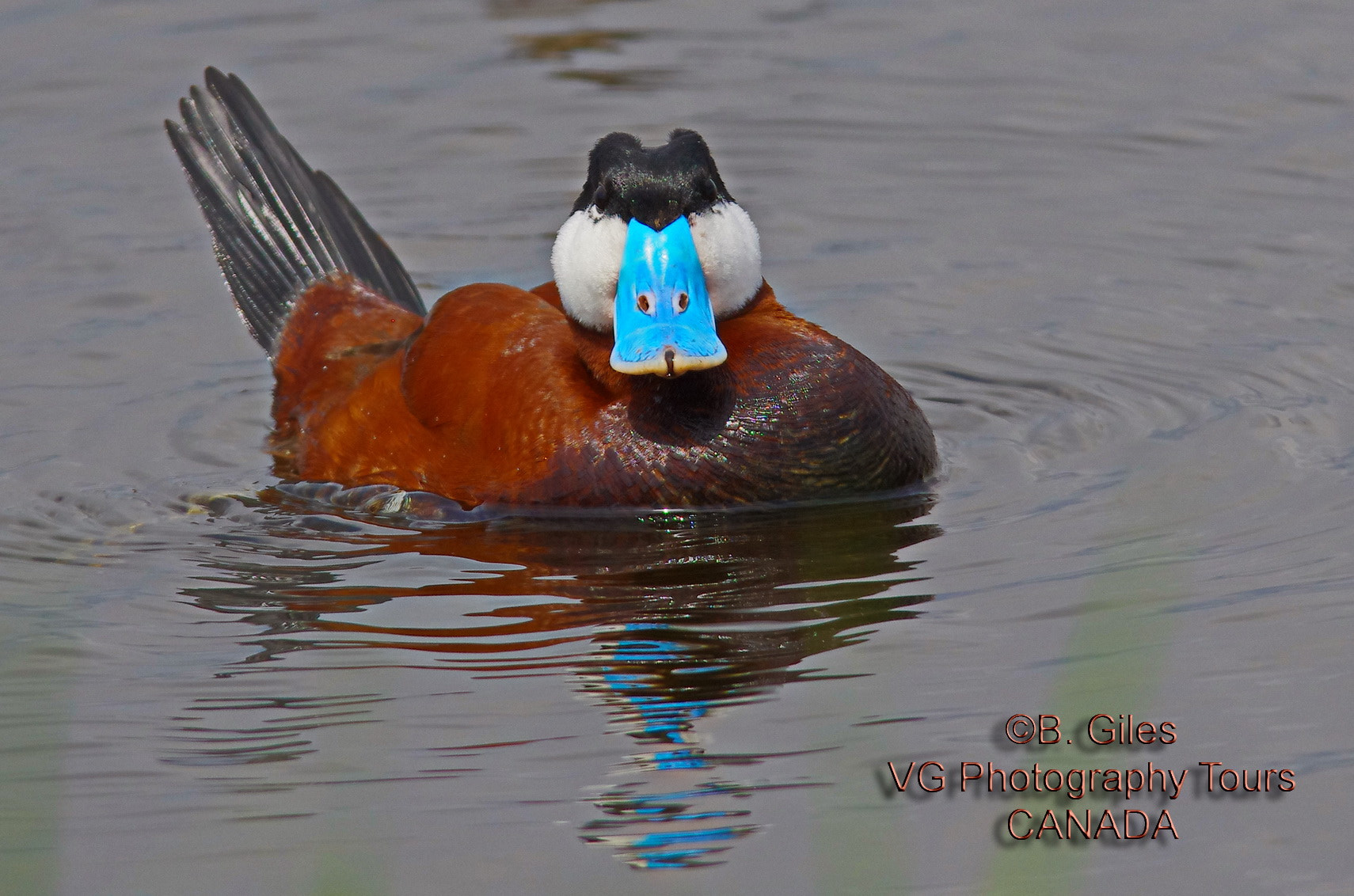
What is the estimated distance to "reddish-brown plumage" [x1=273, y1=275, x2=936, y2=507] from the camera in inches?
224

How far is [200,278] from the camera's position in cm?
845

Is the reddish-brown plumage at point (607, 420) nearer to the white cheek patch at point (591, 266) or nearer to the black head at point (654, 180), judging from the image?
the white cheek patch at point (591, 266)

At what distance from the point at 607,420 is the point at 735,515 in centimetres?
49

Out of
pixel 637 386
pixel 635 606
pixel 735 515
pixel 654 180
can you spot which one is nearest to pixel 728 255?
pixel 654 180

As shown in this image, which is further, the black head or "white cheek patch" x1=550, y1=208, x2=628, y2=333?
"white cheek patch" x1=550, y1=208, x2=628, y2=333

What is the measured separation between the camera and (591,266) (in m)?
5.77

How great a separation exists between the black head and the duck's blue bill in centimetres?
5

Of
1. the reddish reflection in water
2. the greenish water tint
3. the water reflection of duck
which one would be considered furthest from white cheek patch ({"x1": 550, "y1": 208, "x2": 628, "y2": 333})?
the greenish water tint

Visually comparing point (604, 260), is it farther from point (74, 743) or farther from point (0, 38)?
point (0, 38)

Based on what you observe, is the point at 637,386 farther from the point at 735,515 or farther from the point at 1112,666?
the point at 1112,666

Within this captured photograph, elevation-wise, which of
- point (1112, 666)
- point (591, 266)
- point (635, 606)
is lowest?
point (635, 606)

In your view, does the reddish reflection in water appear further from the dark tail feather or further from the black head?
the dark tail feather

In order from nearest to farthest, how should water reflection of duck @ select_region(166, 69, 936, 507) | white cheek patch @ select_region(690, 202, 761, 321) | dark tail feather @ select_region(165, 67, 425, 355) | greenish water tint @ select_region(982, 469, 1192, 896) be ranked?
greenish water tint @ select_region(982, 469, 1192, 896)
water reflection of duck @ select_region(166, 69, 936, 507)
white cheek patch @ select_region(690, 202, 761, 321)
dark tail feather @ select_region(165, 67, 425, 355)

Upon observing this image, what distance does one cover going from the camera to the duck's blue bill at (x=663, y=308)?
17.6 feet
